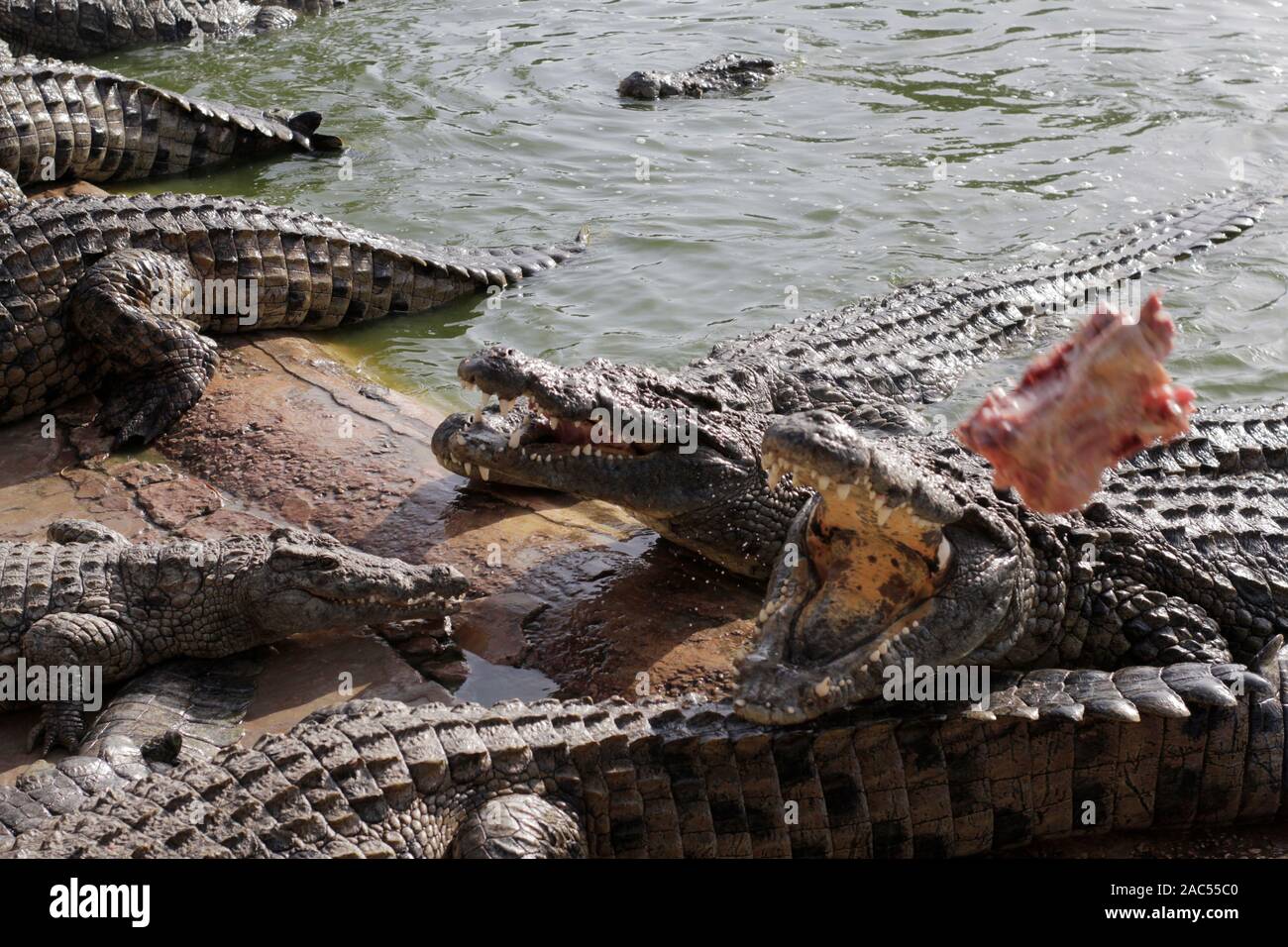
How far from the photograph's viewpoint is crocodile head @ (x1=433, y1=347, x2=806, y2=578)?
5199 mm

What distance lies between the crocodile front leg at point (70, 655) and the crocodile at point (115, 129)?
5.36 m

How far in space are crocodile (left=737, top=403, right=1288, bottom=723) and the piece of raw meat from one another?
0.25 m

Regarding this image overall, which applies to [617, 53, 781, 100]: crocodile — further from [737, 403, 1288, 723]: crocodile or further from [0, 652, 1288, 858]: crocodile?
A: [0, 652, 1288, 858]: crocodile

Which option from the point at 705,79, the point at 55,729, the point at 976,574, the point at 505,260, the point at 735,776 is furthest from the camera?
the point at 705,79

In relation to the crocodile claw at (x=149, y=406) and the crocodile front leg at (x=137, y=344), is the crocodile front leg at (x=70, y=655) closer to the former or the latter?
the crocodile claw at (x=149, y=406)

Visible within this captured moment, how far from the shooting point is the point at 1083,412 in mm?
3701

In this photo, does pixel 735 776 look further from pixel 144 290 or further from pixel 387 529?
pixel 144 290

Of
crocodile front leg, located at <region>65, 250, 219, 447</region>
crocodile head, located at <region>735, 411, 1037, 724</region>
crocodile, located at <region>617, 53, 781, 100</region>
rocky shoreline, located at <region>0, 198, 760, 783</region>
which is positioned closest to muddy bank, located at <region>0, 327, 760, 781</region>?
rocky shoreline, located at <region>0, 198, 760, 783</region>

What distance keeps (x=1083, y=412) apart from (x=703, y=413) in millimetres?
2023

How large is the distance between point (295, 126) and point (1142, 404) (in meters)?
8.63

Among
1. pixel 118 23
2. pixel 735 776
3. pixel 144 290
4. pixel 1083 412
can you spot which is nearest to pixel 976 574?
pixel 1083 412

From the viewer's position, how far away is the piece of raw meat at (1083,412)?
356 cm

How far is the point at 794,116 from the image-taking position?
38.7 ft

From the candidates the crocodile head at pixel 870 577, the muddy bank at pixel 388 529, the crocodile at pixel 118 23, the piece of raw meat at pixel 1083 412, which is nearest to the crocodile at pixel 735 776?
the crocodile head at pixel 870 577
